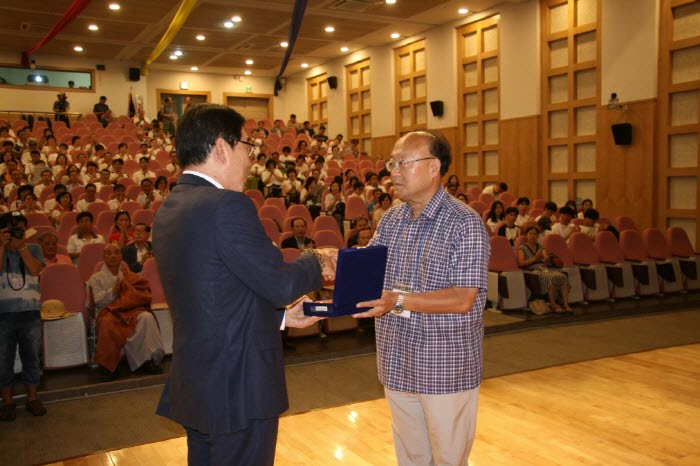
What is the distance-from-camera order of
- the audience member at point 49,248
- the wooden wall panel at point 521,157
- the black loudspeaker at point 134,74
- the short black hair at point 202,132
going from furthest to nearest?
the black loudspeaker at point 134,74
the wooden wall panel at point 521,157
the audience member at point 49,248
the short black hair at point 202,132

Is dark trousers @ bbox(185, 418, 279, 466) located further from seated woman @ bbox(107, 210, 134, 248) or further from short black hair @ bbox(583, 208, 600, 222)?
short black hair @ bbox(583, 208, 600, 222)

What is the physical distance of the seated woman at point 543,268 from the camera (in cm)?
637

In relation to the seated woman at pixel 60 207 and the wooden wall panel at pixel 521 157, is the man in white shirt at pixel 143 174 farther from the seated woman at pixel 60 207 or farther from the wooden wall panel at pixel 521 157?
the wooden wall panel at pixel 521 157

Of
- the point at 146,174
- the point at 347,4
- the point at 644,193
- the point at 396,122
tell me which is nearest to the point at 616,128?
the point at 644,193

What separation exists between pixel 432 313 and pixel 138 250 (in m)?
4.50

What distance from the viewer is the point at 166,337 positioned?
4816 mm

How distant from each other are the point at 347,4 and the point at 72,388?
9.51 m

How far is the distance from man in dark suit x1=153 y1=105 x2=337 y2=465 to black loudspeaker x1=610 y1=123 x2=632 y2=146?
30.1 ft

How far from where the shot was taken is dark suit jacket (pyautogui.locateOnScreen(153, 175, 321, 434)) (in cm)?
143

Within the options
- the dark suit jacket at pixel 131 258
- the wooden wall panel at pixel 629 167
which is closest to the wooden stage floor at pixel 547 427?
the dark suit jacket at pixel 131 258

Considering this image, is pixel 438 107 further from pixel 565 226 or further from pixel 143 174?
pixel 143 174

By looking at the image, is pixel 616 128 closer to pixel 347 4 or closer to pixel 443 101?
pixel 443 101

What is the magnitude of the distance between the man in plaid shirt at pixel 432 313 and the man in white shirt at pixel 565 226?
6244 mm

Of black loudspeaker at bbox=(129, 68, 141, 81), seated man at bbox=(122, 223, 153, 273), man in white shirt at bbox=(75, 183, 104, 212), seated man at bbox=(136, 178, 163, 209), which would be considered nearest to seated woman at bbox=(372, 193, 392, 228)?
seated man at bbox=(136, 178, 163, 209)
